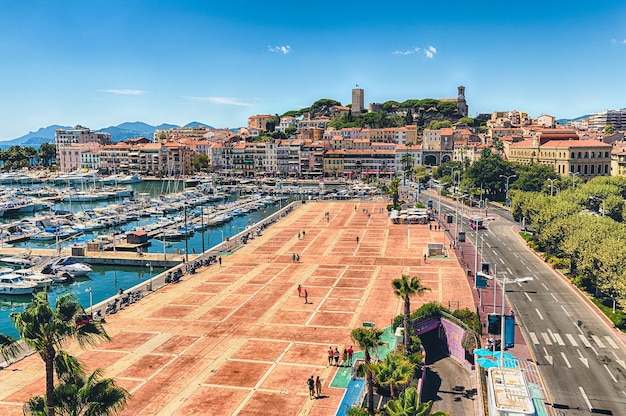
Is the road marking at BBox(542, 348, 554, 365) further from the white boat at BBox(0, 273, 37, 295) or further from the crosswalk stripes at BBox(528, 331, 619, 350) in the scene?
the white boat at BBox(0, 273, 37, 295)

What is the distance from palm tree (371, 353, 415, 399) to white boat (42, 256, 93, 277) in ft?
155

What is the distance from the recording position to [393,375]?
25594 mm

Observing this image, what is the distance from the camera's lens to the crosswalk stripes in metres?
36.9

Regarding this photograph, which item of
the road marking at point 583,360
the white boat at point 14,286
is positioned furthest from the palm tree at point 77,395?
the white boat at point 14,286

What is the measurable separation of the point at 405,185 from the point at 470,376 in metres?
122

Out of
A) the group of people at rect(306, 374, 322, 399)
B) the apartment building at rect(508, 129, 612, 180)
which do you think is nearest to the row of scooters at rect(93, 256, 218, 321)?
the group of people at rect(306, 374, 322, 399)

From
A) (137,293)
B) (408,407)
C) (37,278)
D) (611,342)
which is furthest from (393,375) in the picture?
(37,278)

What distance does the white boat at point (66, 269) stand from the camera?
206 ft

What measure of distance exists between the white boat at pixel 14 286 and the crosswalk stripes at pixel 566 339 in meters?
46.8

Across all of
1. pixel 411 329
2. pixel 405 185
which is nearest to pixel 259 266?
pixel 411 329

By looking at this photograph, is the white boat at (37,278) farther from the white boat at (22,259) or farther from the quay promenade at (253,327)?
the quay promenade at (253,327)

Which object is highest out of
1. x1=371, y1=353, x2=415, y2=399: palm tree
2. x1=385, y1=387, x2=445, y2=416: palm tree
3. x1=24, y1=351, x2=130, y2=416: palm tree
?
x1=24, y1=351, x2=130, y2=416: palm tree

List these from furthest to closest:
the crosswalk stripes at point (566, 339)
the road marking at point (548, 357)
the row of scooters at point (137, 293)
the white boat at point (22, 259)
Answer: the white boat at point (22, 259), the row of scooters at point (137, 293), the crosswalk stripes at point (566, 339), the road marking at point (548, 357)

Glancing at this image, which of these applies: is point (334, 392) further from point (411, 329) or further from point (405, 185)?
point (405, 185)
